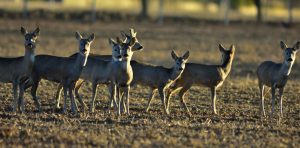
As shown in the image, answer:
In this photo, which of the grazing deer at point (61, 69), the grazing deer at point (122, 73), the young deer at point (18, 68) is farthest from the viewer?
the grazing deer at point (61, 69)

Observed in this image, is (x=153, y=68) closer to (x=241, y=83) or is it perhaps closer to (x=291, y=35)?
(x=241, y=83)

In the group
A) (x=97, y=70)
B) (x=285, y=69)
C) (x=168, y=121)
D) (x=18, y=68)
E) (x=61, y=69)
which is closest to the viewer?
(x=168, y=121)

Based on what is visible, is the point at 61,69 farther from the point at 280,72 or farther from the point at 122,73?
the point at 280,72

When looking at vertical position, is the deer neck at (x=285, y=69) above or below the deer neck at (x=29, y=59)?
below

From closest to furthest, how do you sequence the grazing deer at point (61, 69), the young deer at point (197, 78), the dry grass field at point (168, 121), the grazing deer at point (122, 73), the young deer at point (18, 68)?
the dry grass field at point (168, 121) → the young deer at point (18, 68) → the grazing deer at point (122, 73) → the grazing deer at point (61, 69) → the young deer at point (197, 78)

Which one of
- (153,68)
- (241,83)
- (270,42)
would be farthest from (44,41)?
(153,68)

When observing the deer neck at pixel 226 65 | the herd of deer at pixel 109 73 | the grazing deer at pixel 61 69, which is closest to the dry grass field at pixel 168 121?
the herd of deer at pixel 109 73

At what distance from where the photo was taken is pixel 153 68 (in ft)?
60.7

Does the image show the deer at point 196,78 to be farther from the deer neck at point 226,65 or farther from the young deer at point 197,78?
the deer neck at point 226,65

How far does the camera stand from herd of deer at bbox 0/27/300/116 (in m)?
17.4

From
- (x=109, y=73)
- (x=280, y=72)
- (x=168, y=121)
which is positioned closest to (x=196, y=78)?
(x=280, y=72)

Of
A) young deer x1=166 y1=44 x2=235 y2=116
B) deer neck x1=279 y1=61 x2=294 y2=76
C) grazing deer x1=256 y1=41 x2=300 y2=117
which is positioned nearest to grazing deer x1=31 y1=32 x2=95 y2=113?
young deer x1=166 y1=44 x2=235 y2=116

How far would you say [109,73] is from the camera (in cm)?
1775

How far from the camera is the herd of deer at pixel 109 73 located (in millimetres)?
17406
